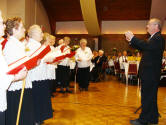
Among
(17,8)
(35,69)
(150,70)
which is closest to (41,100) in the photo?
(35,69)

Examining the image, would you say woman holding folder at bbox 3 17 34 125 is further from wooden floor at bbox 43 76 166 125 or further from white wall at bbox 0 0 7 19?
white wall at bbox 0 0 7 19

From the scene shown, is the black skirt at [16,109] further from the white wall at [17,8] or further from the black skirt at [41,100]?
the white wall at [17,8]

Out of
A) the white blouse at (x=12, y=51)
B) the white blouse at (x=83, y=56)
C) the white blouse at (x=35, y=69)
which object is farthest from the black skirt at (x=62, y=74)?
the white blouse at (x=12, y=51)

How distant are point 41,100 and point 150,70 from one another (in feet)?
5.56

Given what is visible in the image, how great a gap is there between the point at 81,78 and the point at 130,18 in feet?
28.9

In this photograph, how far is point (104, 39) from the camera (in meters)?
13.9

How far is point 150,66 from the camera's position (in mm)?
2914

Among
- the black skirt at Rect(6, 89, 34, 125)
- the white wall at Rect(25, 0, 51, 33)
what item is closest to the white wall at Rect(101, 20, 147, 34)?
the white wall at Rect(25, 0, 51, 33)

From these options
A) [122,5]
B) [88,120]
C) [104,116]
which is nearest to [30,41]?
[88,120]

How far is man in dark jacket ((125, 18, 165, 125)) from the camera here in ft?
9.43

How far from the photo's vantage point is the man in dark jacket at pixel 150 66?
2875 millimetres

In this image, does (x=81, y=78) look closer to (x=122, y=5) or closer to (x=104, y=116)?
(x=104, y=116)

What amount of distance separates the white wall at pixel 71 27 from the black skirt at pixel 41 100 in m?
11.5

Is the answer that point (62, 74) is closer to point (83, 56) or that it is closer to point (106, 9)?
point (83, 56)
